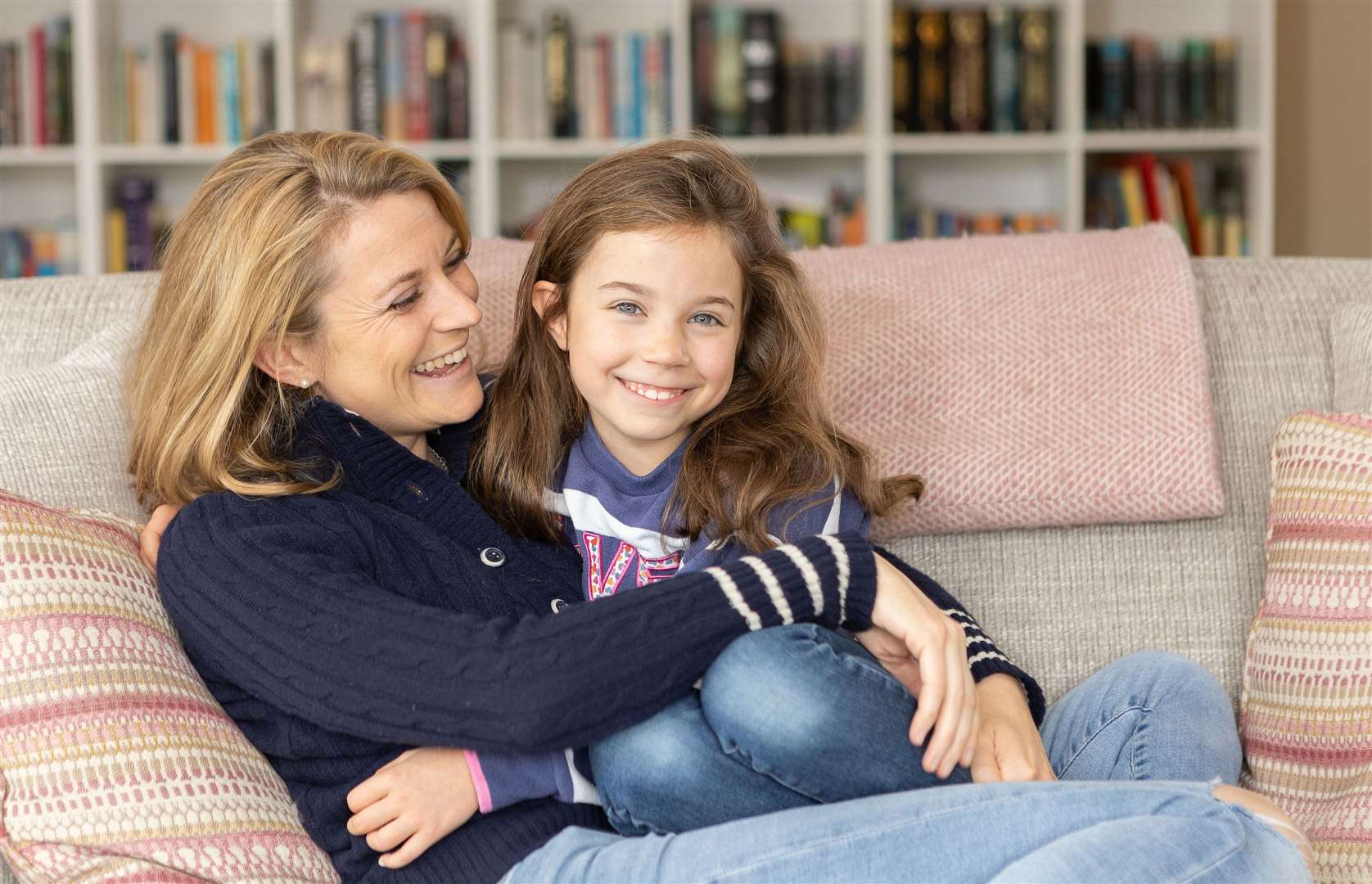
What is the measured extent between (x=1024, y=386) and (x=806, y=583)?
55cm

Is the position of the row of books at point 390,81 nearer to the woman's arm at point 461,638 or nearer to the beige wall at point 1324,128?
the beige wall at point 1324,128

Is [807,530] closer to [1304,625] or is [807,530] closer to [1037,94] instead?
[1304,625]

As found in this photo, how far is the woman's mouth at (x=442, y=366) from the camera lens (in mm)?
1347

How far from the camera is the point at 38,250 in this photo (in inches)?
125

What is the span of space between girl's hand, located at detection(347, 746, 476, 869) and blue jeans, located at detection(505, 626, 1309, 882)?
0.08 meters

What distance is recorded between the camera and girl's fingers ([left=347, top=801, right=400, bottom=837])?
3.59 feet

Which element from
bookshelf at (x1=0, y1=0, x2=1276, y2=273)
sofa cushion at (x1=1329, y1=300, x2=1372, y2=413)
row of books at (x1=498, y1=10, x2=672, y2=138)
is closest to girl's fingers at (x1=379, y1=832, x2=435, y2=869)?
sofa cushion at (x1=1329, y1=300, x2=1372, y2=413)

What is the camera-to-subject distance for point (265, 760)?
3.74 ft

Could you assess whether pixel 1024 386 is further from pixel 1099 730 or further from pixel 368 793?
pixel 368 793

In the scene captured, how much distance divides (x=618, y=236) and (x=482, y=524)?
305 millimetres

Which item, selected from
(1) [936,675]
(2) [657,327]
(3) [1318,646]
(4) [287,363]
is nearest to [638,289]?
(2) [657,327]

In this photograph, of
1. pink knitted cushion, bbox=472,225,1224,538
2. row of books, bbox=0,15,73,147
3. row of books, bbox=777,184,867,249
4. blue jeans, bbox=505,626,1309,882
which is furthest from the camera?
row of books, bbox=777,184,867,249

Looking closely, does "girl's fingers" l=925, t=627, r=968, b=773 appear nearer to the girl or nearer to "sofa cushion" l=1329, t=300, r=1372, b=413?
the girl

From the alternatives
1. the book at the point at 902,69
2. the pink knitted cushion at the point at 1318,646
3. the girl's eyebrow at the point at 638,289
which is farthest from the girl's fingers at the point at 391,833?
the book at the point at 902,69
